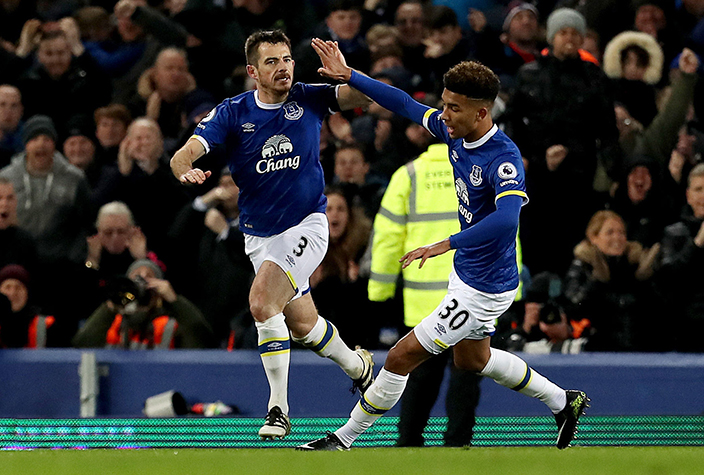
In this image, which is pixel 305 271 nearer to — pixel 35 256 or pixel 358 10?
pixel 35 256

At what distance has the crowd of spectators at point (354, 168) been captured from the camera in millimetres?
9883

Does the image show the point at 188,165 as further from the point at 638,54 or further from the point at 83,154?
the point at 638,54

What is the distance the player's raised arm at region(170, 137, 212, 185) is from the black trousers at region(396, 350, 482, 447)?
2190mm

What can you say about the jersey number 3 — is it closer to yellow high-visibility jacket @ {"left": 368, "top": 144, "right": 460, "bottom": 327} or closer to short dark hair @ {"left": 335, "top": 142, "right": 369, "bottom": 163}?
yellow high-visibility jacket @ {"left": 368, "top": 144, "right": 460, "bottom": 327}

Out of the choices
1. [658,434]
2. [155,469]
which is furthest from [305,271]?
[658,434]

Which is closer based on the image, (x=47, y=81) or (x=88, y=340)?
(x=88, y=340)

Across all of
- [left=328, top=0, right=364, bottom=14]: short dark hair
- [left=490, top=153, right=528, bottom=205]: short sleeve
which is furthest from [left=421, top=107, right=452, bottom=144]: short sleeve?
[left=328, top=0, right=364, bottom=14]: short dark hair

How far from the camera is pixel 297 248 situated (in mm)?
7777

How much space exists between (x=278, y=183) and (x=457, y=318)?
144cm

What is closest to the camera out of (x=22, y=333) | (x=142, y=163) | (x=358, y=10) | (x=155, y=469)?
(x=155, y=469)

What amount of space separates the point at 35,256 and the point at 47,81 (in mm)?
2705

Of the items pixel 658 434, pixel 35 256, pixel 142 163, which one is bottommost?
pixel 658 434

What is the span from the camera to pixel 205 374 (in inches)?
387

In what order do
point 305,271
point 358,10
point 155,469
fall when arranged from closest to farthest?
point 155,469 → point 305,271 → point 358,10
